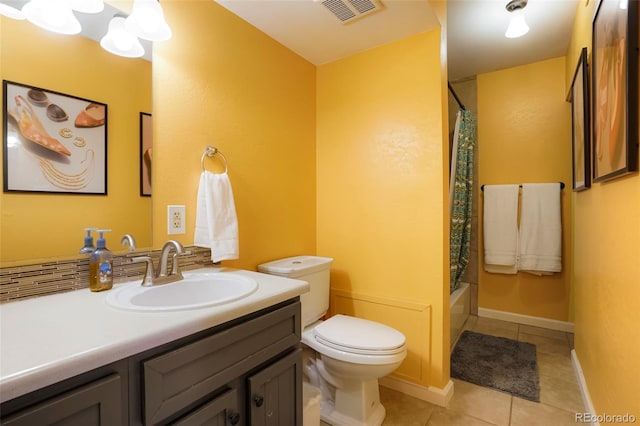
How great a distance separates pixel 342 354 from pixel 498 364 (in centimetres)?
144

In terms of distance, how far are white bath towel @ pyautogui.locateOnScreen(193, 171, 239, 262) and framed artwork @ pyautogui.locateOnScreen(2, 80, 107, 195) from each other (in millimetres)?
391

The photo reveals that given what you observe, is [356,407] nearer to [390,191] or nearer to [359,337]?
[359,337]

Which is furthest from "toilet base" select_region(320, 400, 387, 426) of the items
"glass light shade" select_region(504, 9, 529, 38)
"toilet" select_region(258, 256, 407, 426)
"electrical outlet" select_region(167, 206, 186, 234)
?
"glass light shade" select_region(504, 9, 529, 38)

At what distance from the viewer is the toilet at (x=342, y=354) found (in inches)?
56.4

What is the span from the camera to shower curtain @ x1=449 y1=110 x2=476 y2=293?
252cm

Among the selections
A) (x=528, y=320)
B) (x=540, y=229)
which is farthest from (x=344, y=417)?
(x=540, y=229)

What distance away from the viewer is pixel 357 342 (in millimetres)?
1466

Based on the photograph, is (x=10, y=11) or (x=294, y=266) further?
(x=294, y=266)

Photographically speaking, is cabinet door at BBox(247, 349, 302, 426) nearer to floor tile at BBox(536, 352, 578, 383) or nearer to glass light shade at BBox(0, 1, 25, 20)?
glass light shade at BBox(0, 1, 25, 20)

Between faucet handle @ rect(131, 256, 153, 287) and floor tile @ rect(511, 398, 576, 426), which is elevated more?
faucet handle @ rect(131, 256, 153, 287)

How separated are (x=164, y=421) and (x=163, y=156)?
3.35 ft

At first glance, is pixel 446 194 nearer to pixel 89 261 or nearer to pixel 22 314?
pixel 89 261

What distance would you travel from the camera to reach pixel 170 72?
4.47 ft

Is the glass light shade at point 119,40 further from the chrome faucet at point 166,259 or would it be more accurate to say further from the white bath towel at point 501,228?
the white bath towel at point 501,228
